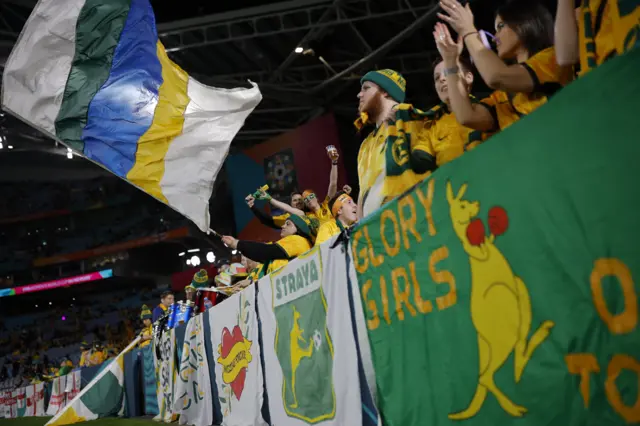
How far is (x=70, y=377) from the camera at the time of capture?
34.9ft

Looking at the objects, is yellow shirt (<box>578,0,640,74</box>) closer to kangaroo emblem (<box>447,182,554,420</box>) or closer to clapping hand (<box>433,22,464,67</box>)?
clapping hand (<box>433,22,464,67</box>)

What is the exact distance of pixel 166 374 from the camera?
246 inches

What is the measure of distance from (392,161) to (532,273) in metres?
1.27

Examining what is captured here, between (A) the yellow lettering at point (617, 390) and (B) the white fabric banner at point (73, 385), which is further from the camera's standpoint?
(B) the white fabric banner at point (73, 385)

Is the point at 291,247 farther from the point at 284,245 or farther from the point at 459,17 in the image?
the point at 459,17

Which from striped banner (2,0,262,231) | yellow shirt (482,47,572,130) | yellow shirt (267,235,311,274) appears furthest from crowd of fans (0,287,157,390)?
yellow shirt (482,47,572,130)

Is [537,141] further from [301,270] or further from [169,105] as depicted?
[169,105]

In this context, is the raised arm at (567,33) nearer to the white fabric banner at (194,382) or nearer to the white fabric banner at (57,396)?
the white fabric banner at (194,382)

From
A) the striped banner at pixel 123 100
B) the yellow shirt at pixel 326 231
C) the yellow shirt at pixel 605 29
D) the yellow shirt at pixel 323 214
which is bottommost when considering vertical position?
the yellow shirt at pixel 605 29

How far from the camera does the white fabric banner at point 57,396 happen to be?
10.8 meters

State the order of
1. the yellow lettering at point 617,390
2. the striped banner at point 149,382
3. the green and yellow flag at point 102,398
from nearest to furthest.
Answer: the yellow lettering at point 617,390 → the striped banner at point 149,382 → the green and yellow flag at point 102,398

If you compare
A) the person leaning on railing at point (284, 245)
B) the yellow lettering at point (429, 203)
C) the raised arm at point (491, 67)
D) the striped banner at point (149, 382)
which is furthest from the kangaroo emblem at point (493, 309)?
the striped banner at point (149, 382)

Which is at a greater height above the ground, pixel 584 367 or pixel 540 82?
pixel 540 82

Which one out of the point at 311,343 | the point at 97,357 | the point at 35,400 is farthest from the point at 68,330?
the point at 311,343
